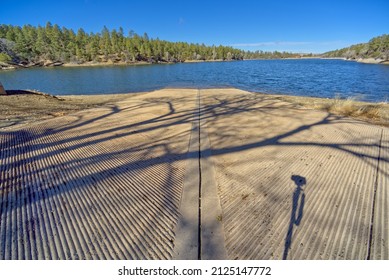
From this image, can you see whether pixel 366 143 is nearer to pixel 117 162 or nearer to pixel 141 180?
pixel 141 180

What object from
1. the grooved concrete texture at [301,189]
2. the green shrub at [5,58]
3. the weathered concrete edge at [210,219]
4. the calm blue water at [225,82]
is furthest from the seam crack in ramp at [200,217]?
the green shrub at [5,58]

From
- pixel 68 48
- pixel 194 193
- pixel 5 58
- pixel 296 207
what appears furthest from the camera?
pixel 68 48

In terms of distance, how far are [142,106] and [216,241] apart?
10794 mm

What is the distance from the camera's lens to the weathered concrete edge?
2896mm

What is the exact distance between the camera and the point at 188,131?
802 centimetres

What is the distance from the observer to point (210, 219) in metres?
3.51

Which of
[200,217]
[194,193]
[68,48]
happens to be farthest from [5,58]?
[200,217]

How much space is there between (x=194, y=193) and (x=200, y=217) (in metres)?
0.73

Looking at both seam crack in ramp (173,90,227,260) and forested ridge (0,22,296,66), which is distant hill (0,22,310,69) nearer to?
forested ridge (0,22,296,66)

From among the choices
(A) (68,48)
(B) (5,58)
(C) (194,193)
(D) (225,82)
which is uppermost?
(A) (68,48)

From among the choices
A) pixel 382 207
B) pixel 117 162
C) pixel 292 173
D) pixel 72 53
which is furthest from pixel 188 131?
pixel 72 53

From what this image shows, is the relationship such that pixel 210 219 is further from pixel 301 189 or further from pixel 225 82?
pixel 225 82

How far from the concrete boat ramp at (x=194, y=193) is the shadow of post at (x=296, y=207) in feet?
0.06

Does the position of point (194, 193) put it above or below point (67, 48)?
below
